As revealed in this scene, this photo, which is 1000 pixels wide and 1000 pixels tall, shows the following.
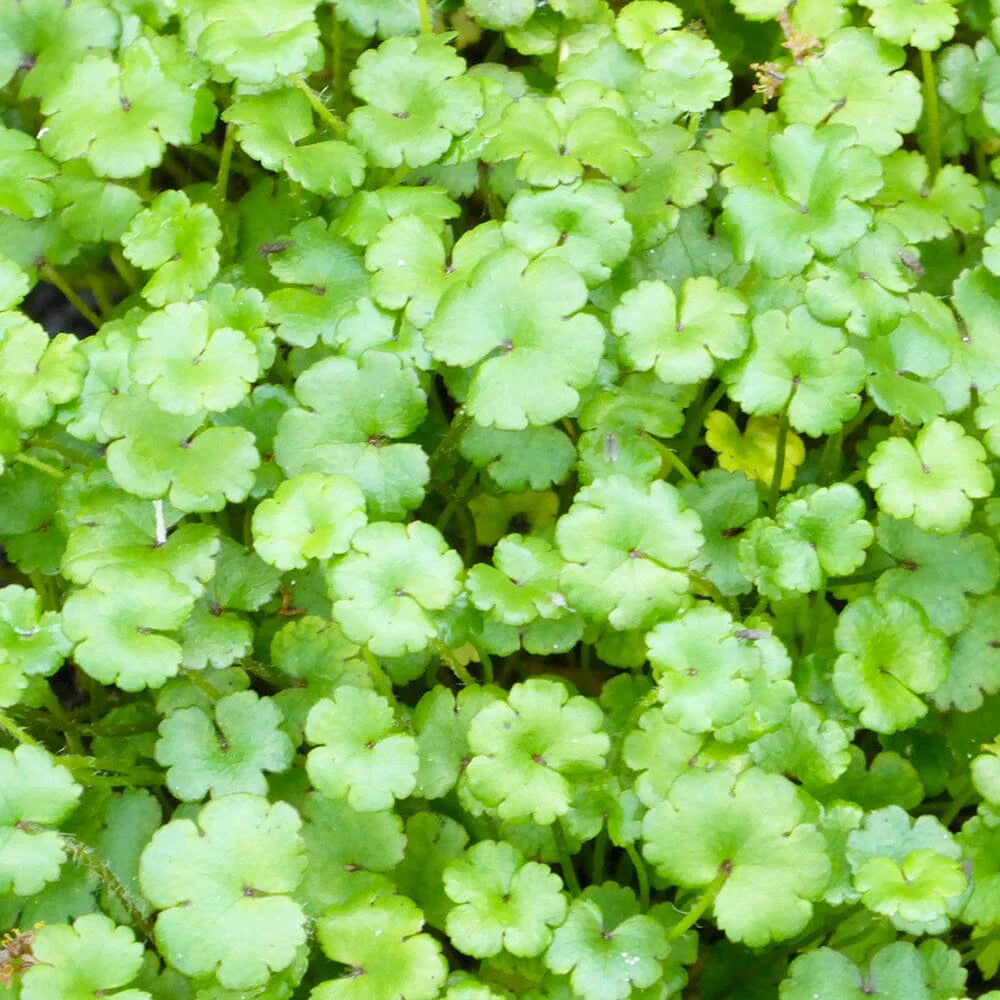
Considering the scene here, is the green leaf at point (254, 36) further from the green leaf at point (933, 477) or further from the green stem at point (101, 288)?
the green leaf at point (933, 477)

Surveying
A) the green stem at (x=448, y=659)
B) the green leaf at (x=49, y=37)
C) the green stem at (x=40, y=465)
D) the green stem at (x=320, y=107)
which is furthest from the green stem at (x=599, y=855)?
the green leaf at (x=49, y=37)

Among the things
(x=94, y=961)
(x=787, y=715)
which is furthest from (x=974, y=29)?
(x=94, y=961)

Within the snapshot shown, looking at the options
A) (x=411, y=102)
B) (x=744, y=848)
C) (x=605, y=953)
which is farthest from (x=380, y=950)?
(x=411, y=102)

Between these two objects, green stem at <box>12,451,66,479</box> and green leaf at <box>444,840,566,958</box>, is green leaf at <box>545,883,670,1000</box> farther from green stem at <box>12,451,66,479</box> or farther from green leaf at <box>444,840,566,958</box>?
green stem at <box>12,451,66,479</box>

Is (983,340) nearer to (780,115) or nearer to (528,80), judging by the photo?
(780,115)

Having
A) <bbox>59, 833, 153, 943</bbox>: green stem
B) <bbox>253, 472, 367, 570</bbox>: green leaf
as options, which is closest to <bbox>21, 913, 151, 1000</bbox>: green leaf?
<bbox>59, 833, 153, 943</bbox>: green stem
